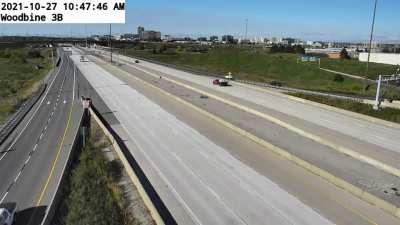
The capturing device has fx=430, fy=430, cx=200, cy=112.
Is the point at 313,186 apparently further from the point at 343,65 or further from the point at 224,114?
the point at 343,65

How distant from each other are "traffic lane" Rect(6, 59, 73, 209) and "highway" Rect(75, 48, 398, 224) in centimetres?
626

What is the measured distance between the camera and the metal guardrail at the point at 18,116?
4183 cm

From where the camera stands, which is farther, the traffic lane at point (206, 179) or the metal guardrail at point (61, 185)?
the metal guardrail at point (61, 185)

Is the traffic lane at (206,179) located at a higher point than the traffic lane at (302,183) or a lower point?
lower

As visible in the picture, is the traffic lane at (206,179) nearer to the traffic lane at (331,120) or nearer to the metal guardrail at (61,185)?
the metal guardrail at (61,185)

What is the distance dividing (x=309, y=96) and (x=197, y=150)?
33456 mm

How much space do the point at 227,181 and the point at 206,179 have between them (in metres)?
1.28

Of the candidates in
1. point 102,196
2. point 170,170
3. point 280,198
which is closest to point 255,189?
point 280,198

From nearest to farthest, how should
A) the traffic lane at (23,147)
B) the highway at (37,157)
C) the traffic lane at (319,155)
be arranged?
the traffic lane at (319,155), the highway at (37,157), the traffic lane at (23,147)

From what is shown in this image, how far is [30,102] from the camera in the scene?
2398 inches

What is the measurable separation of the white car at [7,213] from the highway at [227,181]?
7.60 metres

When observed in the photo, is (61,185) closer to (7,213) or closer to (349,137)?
(7,213)

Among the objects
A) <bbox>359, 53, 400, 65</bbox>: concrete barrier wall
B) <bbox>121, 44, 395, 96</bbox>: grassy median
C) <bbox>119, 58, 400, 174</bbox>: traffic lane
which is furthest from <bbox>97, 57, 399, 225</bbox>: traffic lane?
<bbox>359, 53, 400, 65</bbox>: concrete barrier wall

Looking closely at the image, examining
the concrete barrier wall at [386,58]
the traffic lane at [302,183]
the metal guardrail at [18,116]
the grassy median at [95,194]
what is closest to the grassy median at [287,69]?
the concrete barrier wall at [386,58]
